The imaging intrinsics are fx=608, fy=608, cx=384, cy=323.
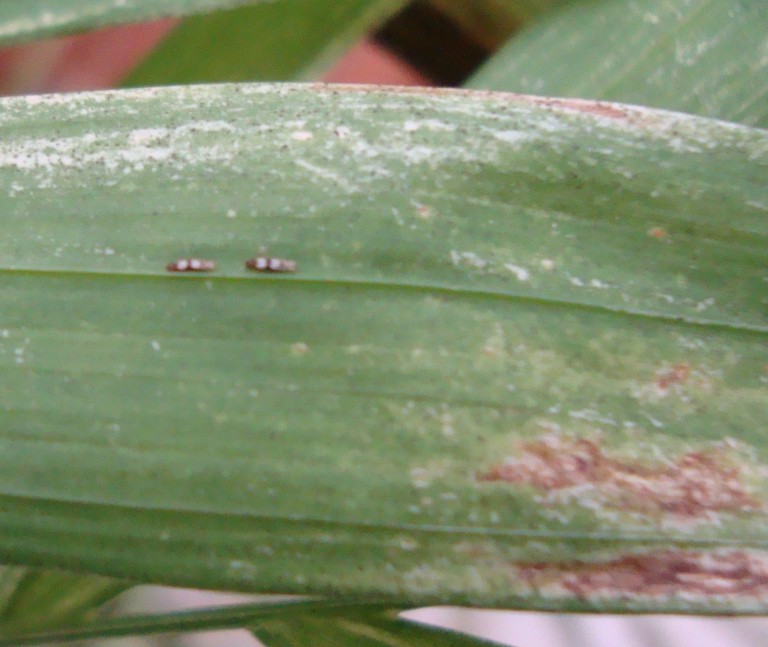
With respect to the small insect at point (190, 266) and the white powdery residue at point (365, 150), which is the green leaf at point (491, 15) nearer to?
the white powdery residue at point (365, 150)

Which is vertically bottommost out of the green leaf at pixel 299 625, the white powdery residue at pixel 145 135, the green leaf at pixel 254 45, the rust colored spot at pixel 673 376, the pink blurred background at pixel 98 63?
the green leaf at pixel 299 625

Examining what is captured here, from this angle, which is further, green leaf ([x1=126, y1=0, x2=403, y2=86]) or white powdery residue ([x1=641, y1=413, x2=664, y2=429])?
green leaf ([x1=126, y1=0, x2=403, y2=86])

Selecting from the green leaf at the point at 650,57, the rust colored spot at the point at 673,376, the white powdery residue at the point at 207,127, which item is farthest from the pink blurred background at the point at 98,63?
the rust colored spot at the point at 673,376

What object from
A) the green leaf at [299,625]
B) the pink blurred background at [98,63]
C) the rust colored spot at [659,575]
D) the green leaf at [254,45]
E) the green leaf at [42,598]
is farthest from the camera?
the pink blurred background at [98,63]

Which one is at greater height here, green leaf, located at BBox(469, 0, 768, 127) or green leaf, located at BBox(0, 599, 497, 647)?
green leaf, located at BBox(469, 0, 768, 127)

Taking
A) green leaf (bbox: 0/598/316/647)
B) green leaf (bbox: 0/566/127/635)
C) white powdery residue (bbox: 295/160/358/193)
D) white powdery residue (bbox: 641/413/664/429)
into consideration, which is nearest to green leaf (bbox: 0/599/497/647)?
green leaf (bbox: 0/598/316/647)

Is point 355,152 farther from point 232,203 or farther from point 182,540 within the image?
point 182,540

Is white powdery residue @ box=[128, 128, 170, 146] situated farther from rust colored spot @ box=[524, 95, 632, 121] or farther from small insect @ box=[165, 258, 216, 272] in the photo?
rust colored spot @ box=[524, 95, 632, 121]

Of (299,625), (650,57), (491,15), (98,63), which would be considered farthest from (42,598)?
(98,63)
